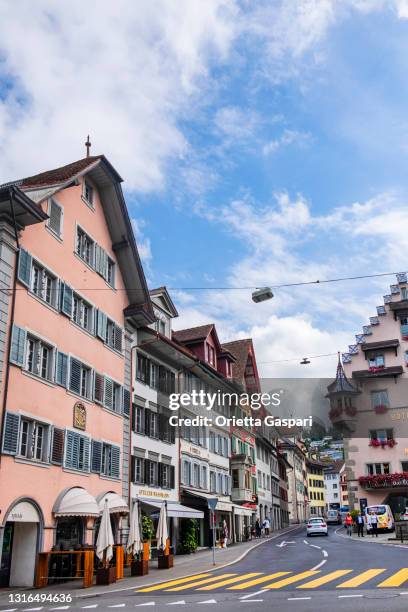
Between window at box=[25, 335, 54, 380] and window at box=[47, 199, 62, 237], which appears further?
window at box=[47, 199, 62, 237]

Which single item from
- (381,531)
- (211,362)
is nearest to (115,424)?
(211,362)

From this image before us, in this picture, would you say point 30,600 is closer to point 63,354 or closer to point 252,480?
point 63,354

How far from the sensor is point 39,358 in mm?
22094

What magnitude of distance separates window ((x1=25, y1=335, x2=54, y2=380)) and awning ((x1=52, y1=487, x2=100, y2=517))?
4052mm

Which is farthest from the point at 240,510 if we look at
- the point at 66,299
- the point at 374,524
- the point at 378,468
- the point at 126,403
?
the point at 66,299

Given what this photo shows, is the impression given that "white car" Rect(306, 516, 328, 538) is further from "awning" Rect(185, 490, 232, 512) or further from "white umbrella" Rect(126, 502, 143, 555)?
"white umbrella" Rect(126, 502, 143, 555)

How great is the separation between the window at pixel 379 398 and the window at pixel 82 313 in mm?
31411

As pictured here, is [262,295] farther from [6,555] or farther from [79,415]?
[6,555]

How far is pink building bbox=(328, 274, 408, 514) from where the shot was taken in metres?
49.6

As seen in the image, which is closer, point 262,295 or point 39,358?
point 262,295

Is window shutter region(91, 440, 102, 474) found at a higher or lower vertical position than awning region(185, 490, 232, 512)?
higher

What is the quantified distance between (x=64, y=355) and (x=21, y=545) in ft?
21.4

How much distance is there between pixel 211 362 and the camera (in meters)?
43.5

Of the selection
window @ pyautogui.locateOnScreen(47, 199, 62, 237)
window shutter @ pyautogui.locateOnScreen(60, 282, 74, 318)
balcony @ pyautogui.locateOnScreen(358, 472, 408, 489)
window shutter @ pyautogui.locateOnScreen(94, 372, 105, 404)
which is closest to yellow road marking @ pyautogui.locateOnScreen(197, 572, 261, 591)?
window shutter @ pyautogui.locateOnScreen(94, 372, 105, 404)
